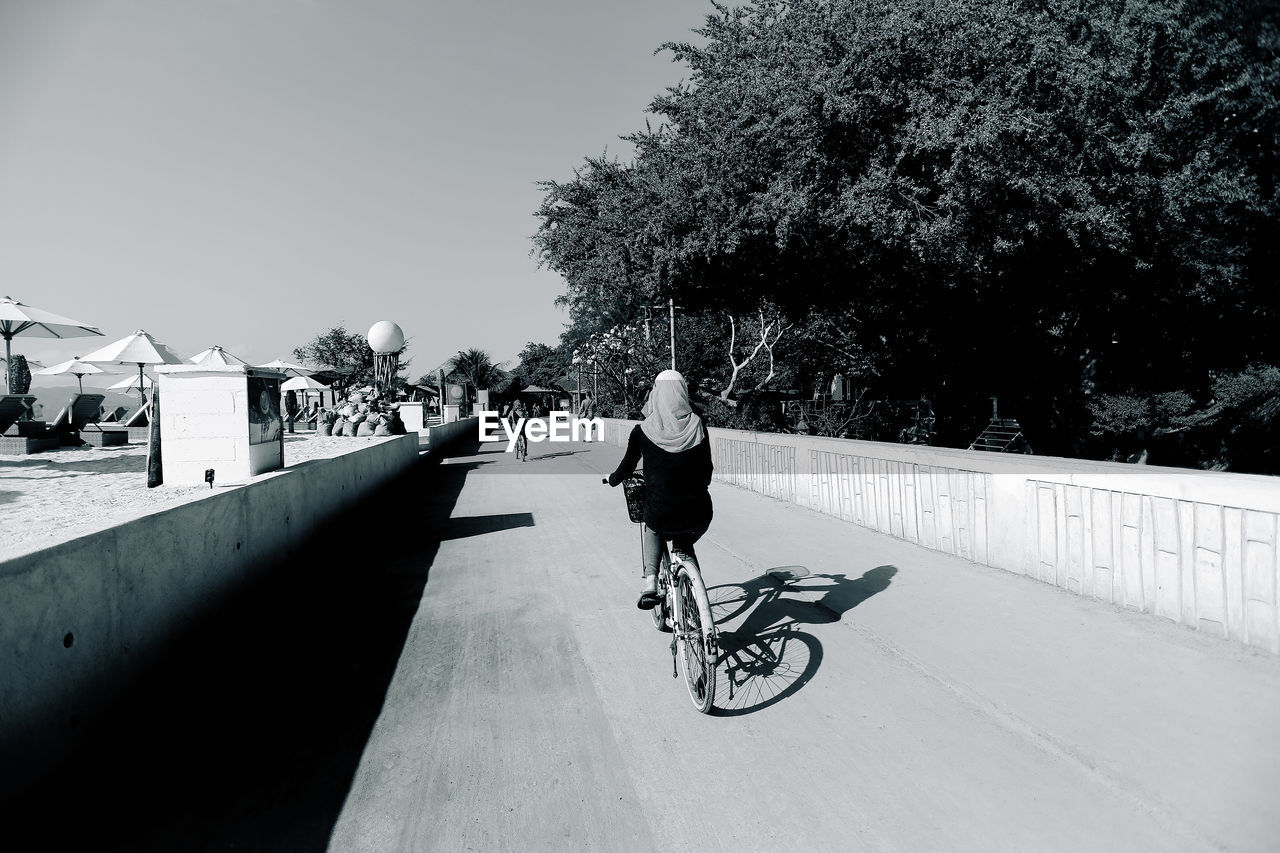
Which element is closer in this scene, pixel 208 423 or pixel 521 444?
pixel 208 423

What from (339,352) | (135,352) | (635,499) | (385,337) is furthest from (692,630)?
(339,352)

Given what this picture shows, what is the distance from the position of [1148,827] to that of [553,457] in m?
20.9

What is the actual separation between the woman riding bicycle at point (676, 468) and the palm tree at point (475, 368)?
8917 centimetres

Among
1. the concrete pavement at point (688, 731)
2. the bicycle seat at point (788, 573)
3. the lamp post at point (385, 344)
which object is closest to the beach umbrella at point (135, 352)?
the lamp post at point (385, 344)

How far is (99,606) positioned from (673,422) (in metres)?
3.17

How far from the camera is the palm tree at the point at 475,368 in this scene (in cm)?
9249

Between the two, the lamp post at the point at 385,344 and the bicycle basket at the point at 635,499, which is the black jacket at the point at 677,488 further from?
the lamp post at the point at 385,344

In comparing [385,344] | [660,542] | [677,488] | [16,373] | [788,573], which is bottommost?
[788,573]

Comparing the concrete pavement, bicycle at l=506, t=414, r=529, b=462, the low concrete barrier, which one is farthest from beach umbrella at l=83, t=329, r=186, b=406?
the concrete pavement

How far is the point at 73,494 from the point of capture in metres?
9.89

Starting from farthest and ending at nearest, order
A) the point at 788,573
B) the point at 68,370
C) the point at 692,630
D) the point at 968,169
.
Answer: the point at 68,370
the point at 968,169
the point at 788,573
the point at 692,630

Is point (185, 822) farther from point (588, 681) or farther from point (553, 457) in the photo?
point (553, 457)

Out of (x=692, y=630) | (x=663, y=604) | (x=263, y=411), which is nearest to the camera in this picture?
(x=692, y=630)

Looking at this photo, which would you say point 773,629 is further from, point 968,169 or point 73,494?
point 73,494
